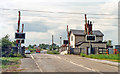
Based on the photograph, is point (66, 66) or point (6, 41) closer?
point (66, 66)

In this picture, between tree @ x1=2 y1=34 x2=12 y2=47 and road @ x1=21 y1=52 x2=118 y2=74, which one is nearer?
road @ x1=21 y1=52 x2=118 y2=74

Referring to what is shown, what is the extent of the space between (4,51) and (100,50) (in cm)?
2044

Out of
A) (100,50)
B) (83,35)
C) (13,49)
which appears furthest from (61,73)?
(83,35)

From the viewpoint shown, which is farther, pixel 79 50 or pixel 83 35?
pixel 83 35

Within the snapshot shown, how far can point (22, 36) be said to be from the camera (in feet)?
115

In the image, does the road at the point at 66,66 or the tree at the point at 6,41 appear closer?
the road at the point at 66,66

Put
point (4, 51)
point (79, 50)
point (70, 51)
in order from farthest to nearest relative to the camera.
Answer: point (70, 51) → point (79, 50) → point (4, 51)

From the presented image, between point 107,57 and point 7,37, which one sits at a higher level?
point 7,37

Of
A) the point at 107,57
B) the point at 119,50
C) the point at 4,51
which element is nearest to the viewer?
the point at 107,57

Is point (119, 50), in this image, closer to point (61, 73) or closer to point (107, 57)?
point (107, 57)

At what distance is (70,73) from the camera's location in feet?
44.5

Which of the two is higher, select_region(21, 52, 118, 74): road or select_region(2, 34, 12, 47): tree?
select_region(2, 34, 12, 47): tree

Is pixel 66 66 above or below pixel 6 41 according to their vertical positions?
below

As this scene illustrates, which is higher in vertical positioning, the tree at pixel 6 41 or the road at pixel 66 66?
the tree at pixel 6 41
